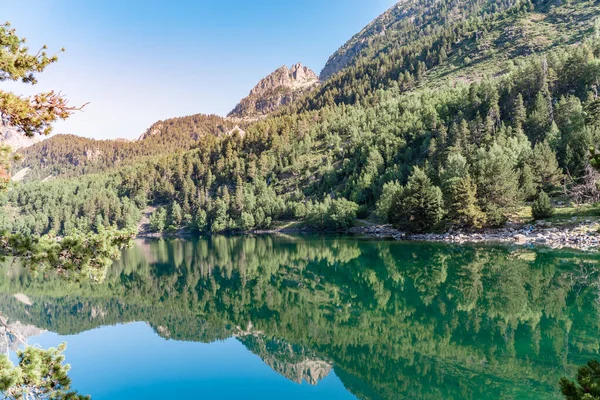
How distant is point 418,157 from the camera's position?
9925 centimetres

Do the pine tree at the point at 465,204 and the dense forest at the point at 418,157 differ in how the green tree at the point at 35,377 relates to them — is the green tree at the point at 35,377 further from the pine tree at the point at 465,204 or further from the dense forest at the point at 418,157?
the pine tree at the point at 465,204

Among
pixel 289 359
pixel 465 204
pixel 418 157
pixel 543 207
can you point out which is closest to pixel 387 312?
pixel 289 359

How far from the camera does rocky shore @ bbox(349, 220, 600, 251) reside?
141ft

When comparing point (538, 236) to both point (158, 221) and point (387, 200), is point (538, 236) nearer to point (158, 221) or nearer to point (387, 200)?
point (387, 200)

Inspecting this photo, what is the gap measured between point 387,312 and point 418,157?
81.7 metres

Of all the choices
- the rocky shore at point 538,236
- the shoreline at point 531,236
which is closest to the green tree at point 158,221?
the shoreline at point 531,236

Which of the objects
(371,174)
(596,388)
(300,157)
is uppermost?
(300,157)

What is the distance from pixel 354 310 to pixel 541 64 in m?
98.4

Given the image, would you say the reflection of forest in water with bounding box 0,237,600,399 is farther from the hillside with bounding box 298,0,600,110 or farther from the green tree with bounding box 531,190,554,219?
the hillside with bounding box 298,0,600,110

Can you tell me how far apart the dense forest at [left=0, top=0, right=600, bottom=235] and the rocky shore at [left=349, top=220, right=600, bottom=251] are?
216 centimetres

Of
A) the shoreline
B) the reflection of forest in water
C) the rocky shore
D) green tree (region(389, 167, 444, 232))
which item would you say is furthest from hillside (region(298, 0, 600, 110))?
the reflection of forest in water

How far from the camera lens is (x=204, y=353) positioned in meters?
21.8

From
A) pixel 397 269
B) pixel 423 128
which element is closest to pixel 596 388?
pixel 397 269

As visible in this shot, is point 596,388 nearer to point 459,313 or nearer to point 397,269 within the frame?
point 459,313
